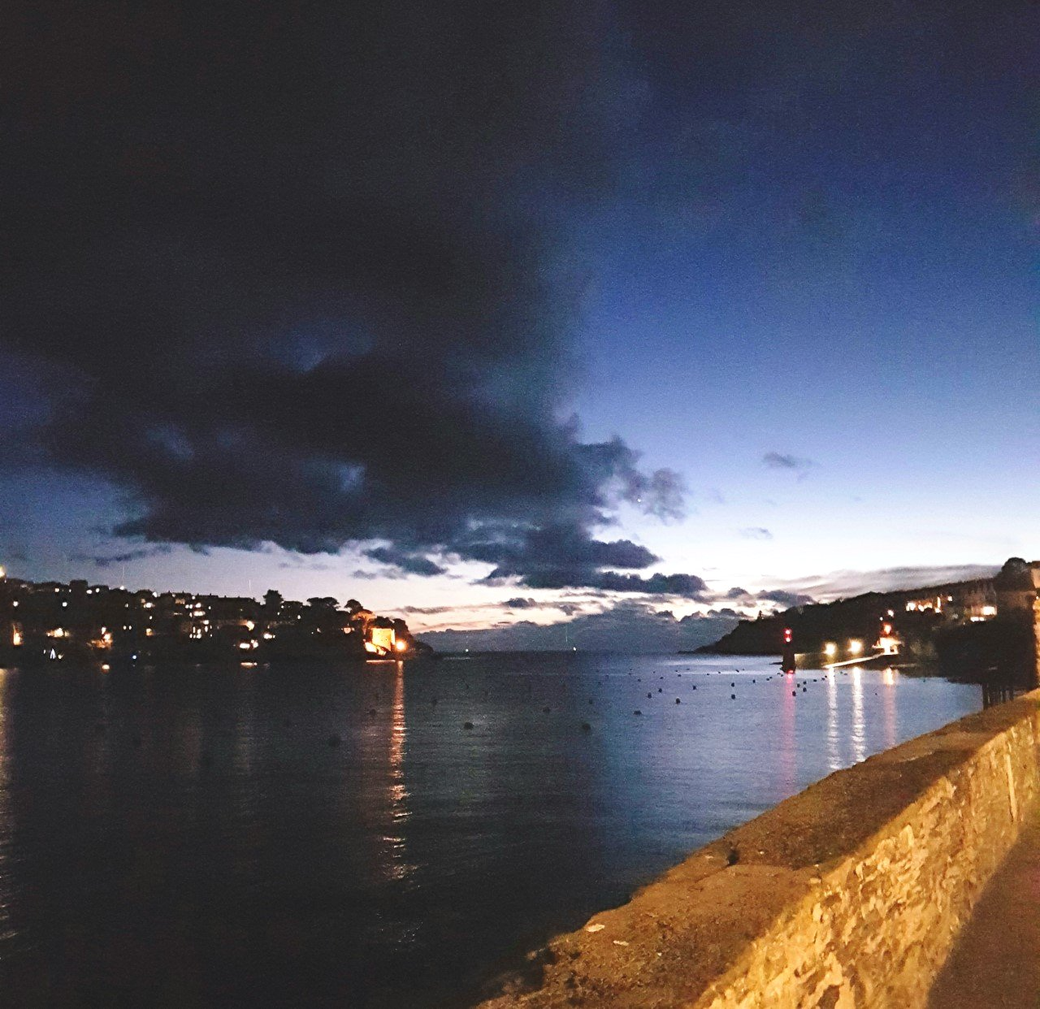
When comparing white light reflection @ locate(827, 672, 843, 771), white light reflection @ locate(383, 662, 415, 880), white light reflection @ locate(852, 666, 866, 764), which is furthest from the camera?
white light reflection @ locate(852, 666, 866, 764)

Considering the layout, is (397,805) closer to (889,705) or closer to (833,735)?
(833,735)

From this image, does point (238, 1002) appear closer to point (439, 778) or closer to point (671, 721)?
point (439, 778)

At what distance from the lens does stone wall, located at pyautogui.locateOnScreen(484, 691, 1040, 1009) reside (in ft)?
15.1

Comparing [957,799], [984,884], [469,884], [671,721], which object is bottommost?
[671,721]

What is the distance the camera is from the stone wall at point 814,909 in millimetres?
4609

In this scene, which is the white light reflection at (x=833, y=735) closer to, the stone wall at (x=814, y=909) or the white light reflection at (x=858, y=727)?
the white light reflection at (x=858, y=727)

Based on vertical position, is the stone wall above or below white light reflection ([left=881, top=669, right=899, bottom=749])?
above

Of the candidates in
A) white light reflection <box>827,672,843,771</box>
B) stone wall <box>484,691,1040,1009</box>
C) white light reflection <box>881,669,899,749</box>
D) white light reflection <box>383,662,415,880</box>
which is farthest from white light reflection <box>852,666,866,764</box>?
stone wall <box>484,691,1040,1009</box>

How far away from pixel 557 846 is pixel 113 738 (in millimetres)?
42425

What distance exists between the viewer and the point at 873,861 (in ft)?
21.4

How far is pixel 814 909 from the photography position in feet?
18.2

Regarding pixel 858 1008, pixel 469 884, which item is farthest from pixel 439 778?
pixel 858 1008

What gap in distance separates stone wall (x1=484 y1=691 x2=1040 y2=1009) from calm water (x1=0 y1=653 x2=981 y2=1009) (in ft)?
23.0

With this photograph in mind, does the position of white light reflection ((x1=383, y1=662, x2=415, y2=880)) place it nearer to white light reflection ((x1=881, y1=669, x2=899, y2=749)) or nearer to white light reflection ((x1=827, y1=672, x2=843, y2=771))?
white light reflection ((x1=827, y1=672, x2=843, y2=771))
